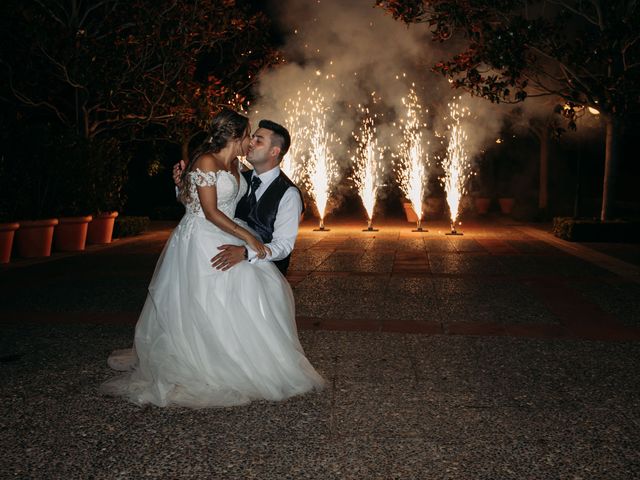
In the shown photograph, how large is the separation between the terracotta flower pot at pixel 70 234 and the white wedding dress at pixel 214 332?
10849mm

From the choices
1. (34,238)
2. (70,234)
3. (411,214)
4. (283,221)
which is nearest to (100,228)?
(70,234)

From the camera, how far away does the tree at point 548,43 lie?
15711 mm

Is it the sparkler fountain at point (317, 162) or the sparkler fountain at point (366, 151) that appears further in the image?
the sparkler fountain at point (366, 151)

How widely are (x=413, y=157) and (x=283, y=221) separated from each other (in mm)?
21744

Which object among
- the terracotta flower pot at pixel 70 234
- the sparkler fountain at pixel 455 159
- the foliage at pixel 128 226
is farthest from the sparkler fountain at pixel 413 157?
the terracotta flower pot at pixel 70 234

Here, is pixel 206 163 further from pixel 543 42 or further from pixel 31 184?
pixel 543 42

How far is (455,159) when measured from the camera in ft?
87.7

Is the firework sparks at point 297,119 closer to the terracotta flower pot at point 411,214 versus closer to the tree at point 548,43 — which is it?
the terracotta flower pot at point 411,214

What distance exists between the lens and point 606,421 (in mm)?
4652

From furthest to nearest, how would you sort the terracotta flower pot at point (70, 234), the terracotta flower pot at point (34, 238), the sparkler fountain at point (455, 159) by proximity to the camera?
1. the sparkler fountain at point (455, 159)
2. the terracotta flower pot at point (70, 234)
3. the terracotta flower pot at point (34, 238)

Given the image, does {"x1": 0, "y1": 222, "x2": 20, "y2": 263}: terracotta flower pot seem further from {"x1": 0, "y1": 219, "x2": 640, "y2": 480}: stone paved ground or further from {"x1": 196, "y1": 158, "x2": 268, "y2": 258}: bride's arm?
{"x1": 196, "y1": 158, "x2": 268, "y2": 258}: bride's arm

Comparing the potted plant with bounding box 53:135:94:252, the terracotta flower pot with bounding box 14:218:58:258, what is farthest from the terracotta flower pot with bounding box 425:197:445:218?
the terracotta flower pot with bounding box 14:218:58:258

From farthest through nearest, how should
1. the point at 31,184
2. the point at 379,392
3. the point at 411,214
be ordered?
the point at 411,214 < the point at 31,184 < the point at 379,392

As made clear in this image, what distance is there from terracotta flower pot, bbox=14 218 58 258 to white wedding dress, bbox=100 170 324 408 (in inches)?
382
